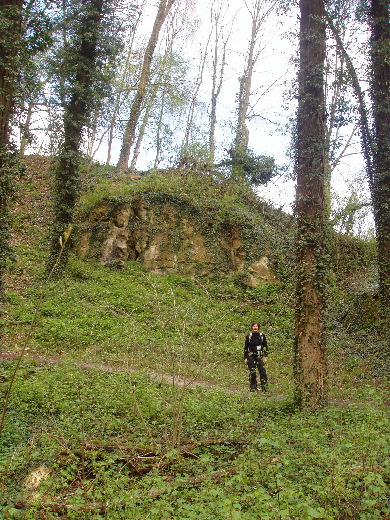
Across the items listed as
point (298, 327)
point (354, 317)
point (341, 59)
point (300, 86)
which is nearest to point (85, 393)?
point (298, 327)

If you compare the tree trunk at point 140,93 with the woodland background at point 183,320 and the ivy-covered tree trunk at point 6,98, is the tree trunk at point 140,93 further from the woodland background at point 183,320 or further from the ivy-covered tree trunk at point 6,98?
the ivy-covered tree trunk at point 6,98

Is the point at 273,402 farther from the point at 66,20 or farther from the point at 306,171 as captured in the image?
the point at 66,20

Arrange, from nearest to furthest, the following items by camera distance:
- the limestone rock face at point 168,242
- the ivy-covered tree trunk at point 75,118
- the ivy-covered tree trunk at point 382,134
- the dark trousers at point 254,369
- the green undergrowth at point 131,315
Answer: the green undergrowth at point 131,315 → the dark trousers at point 254,369 → the ivy-covered tree trunk at point 382,134 → the ivy-covered tree trunk at point 75,118 → the limestone rock face at point 168,242

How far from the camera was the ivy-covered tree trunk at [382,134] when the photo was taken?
38.1ft

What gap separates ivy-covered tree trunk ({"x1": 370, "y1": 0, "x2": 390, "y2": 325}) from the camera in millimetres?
11609

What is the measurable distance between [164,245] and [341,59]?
9029 millimetres

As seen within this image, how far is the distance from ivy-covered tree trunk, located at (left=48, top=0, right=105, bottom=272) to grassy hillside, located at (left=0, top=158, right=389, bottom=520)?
2.26 metres

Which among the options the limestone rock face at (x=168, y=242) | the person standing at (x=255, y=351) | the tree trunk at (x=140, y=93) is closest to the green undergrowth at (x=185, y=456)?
the person standing at (x=255, y=351)

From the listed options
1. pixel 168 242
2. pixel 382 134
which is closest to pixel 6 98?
pixel 382 134

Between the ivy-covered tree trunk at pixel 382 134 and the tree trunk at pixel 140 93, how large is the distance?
10.2 meters

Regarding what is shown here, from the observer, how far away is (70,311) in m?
12.7

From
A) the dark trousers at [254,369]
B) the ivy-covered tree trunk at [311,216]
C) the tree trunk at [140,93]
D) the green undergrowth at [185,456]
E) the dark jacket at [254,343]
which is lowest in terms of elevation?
the green undergrowth at [185,456]

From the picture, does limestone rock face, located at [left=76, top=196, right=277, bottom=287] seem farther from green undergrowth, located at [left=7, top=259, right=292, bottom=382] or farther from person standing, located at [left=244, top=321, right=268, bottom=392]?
person standing, located at [left=244, top=321, right=268, bottom=392]

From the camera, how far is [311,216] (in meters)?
8.04
